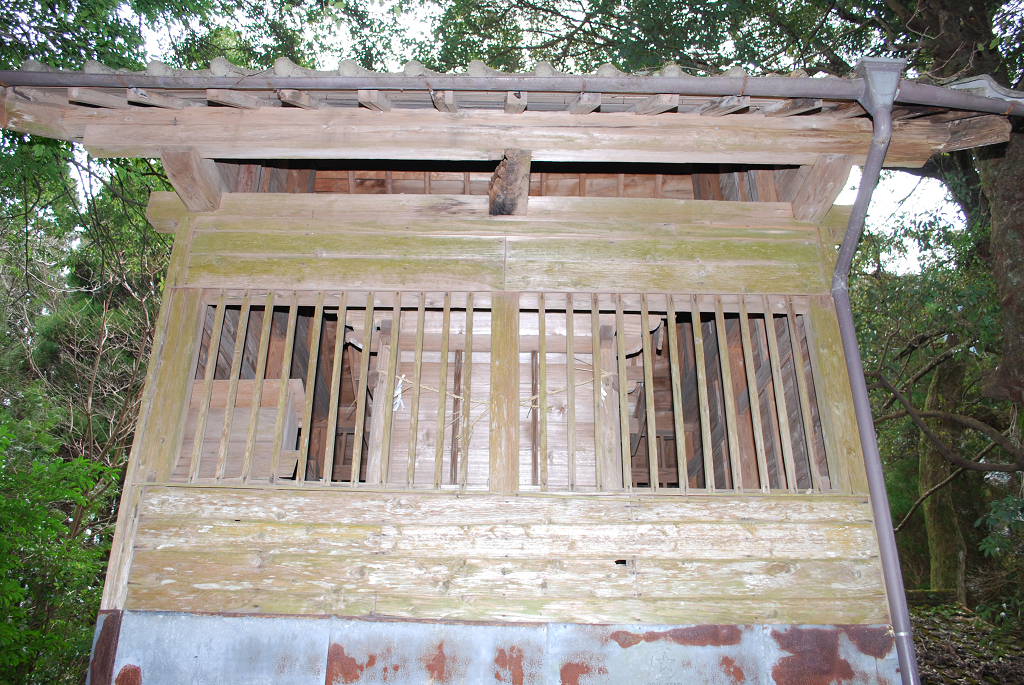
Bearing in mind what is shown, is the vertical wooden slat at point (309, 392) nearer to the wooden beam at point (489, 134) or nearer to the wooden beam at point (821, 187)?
the wooden beam at point (489, 134)

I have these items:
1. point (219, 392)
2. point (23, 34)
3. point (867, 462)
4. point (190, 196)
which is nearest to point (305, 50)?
point (23, 34)

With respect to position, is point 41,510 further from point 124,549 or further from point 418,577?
point 418,577

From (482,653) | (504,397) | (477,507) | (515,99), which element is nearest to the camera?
(482,653)

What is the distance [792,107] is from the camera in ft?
13.7

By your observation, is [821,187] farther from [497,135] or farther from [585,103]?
[497,135]

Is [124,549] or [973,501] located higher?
[973,501]

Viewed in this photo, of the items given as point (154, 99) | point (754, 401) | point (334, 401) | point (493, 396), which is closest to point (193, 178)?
point (154, 99)

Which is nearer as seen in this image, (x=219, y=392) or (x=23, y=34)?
(x=219, y=392)

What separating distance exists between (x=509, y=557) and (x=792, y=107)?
10.7 ft

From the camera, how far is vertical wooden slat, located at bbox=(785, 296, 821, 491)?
412 cm

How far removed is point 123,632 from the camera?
360 centimetres

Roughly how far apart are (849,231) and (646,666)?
9.57ft

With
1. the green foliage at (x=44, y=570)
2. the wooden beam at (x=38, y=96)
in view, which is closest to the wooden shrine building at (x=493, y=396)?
the wooden beam at (x=38, y=96)

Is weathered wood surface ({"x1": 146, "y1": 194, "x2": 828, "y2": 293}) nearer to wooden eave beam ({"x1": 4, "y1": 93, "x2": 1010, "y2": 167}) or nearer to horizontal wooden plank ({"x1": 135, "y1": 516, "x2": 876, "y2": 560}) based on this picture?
wooden eave beam ({"x1": 4, "y1": 93, "x2": 1010, "y2": 167})
